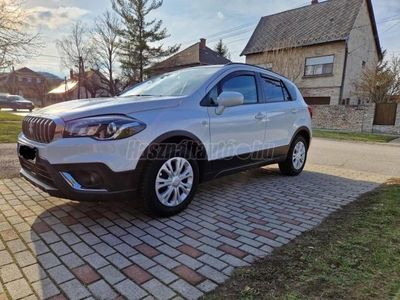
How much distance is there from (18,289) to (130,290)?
744mm

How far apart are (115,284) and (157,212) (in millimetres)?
1034

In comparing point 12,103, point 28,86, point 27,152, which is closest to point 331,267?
point 27,152

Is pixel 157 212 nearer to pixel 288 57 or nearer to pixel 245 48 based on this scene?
pixel 288 57

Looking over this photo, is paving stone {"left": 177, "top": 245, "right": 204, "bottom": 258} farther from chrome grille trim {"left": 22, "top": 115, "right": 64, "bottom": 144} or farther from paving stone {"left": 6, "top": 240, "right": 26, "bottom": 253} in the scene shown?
chrome grille trim {"left": 22, "top": 115, "right": 64, "bottom": 144}

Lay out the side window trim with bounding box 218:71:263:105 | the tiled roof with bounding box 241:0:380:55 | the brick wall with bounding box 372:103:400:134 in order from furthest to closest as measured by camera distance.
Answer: the tiled roof with bounding box 241:0:380:55
the brick wall with bounding box 372:103:400:134
the side window trim with bounding box 218:71:263:105

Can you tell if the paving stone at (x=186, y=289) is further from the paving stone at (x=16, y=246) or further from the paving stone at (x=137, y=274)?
the paving stone at (x=16, y=246)

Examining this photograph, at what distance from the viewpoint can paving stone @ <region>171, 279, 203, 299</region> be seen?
5.91ft

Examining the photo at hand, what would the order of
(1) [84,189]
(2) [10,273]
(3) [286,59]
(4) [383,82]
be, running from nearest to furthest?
(2) [10,273] < (1) [84,189] < (4) [383,82] < (3) [286,59]

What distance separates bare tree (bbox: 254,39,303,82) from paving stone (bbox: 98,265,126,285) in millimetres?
19749

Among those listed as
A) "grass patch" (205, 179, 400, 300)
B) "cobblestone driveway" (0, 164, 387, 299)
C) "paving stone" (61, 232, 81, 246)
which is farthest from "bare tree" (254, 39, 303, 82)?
"paving stone" (61, 232, 81, 246)

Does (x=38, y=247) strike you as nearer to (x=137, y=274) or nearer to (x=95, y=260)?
(x=95, y=260)

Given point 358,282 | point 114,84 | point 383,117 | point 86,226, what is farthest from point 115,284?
Result: point 114,84

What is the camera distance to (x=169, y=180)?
292 centimetres

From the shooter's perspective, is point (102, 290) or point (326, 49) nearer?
point (102, 290)
